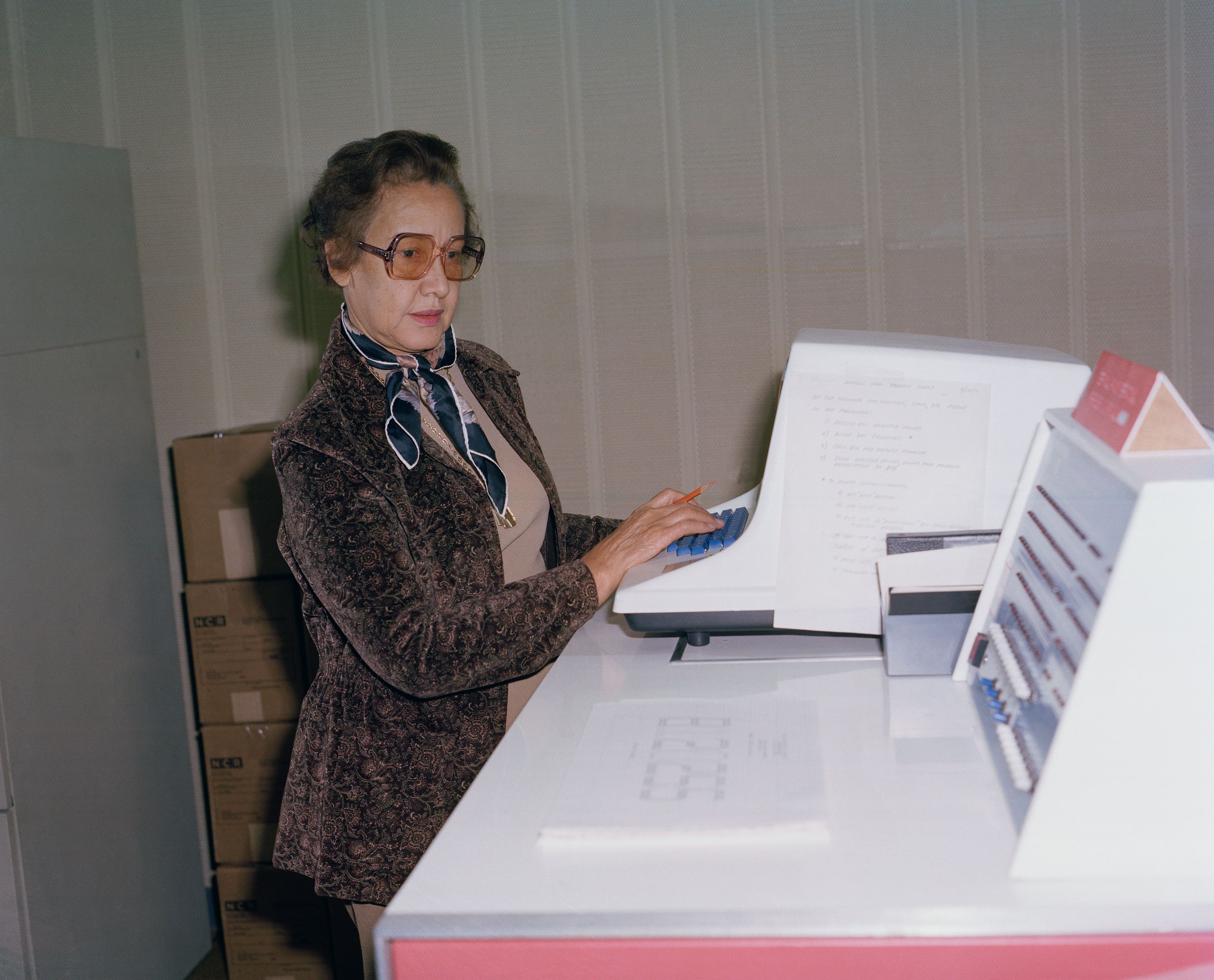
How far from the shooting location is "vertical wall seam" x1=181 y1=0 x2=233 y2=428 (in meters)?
2.65

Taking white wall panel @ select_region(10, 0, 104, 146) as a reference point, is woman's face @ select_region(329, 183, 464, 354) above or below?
below

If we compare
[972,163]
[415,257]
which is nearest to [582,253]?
[972,163]

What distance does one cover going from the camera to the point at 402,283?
5.19 feet

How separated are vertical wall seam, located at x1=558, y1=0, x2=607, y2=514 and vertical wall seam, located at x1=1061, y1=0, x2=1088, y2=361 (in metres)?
1.03

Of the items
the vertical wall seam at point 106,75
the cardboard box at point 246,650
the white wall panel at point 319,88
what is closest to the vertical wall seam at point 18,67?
the vertical wall seam at point 106,75

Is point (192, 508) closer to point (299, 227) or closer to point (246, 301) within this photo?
point (246, 301)

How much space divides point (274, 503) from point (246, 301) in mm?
554

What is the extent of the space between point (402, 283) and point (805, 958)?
1046mm

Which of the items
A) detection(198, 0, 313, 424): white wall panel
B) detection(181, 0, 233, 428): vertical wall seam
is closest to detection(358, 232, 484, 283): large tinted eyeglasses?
detection(198, 0, 313, 424): white wall panel

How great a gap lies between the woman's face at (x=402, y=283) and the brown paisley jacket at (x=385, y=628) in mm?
63

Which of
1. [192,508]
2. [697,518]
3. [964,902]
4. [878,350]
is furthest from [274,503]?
[964,902]

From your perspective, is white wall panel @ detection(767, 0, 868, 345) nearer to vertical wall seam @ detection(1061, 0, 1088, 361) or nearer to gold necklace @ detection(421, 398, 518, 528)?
vertical wall seam @ detection(1061, 0, 1088, 361)

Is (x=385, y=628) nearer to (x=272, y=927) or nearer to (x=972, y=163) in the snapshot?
(x=272, y=927)

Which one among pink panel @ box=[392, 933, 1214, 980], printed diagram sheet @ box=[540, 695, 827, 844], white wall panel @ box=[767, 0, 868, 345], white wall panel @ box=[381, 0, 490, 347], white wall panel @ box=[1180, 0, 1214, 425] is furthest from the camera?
white wall panel @ box=[381, 0, 490, 347]
